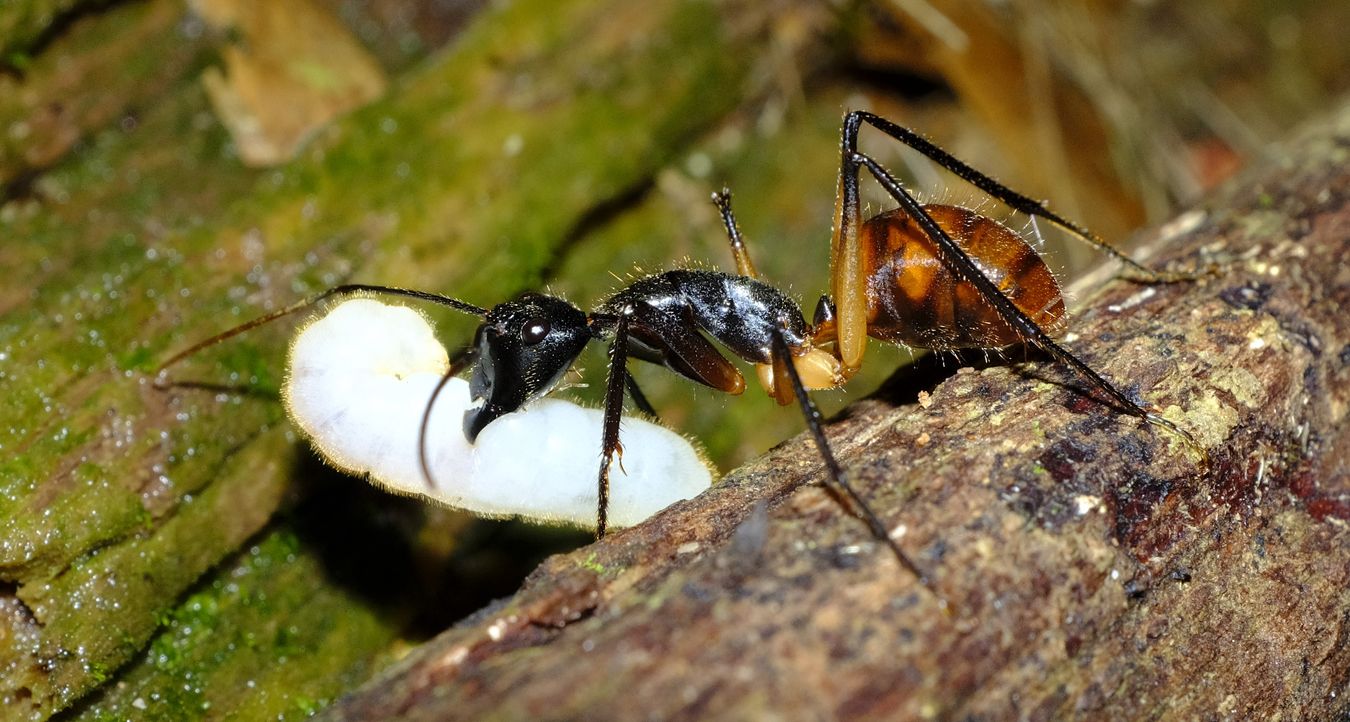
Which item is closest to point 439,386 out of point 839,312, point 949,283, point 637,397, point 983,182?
point 637,397

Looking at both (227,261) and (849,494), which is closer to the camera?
(849,494)

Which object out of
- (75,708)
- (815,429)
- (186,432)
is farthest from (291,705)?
(815,429)

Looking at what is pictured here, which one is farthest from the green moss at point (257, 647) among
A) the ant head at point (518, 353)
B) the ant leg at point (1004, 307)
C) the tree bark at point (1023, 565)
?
the ant leg at point (1004, 307)

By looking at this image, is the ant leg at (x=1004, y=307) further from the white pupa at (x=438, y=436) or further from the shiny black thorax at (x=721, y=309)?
the white pupa at (x=438, y=436)

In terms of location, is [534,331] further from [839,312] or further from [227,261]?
[227,261]

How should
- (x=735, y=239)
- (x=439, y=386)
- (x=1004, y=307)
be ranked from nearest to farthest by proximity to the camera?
1. (x=439, y=386)
2. (x=1004, y=307)
3. (x=735, y=239)

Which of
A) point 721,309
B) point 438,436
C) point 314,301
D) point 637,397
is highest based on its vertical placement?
point 314,301
